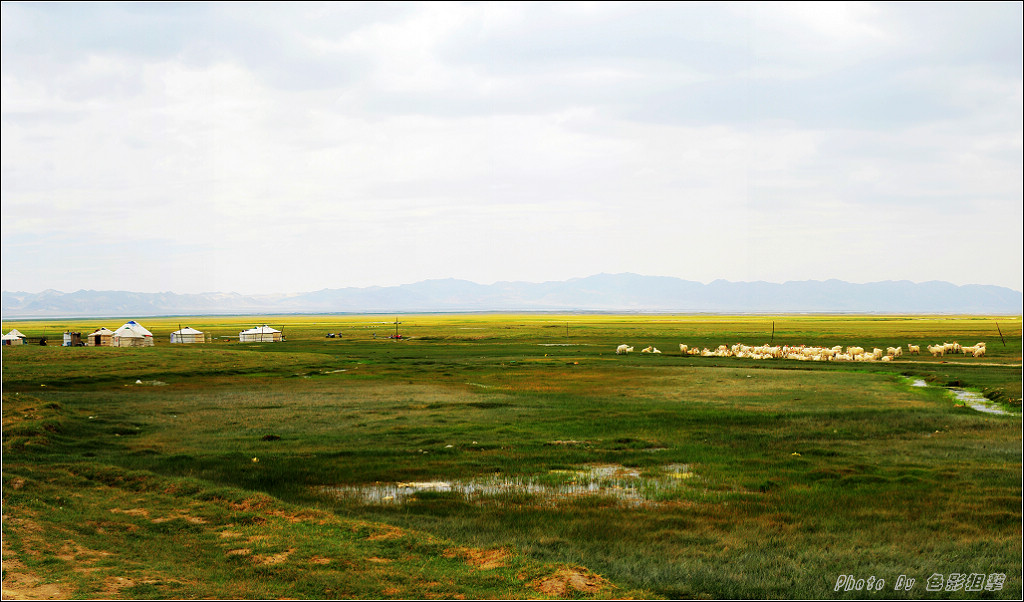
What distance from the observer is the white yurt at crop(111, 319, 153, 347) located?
69500 millimetres

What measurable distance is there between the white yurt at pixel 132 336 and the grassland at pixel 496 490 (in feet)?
115

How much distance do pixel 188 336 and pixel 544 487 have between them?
7383 centimetres

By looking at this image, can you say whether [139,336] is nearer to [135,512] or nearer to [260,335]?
[260,335]

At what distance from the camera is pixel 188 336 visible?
79875 millimetres

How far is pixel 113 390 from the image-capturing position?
114 feet

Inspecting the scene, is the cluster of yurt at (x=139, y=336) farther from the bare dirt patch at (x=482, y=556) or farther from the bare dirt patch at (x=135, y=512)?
the bare dirt patch at (x=482, y=556)

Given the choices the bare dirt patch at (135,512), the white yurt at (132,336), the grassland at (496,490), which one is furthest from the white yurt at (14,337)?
the bare dirt patch at (135,512)

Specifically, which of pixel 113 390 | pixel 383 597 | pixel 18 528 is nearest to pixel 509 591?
pixel 383 597

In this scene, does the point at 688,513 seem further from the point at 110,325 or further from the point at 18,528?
the point at 110,325

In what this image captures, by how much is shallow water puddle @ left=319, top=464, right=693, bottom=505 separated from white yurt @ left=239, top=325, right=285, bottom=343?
6344 centimetres

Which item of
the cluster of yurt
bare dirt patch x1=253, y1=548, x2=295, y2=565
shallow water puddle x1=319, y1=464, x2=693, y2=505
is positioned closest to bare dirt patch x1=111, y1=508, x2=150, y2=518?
shallow water puddle x1=319, y1=464, x2=693, y2=505

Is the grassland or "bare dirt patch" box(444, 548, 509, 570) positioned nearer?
the grassland

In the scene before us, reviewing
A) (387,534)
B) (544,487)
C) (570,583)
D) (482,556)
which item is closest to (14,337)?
(544,487)

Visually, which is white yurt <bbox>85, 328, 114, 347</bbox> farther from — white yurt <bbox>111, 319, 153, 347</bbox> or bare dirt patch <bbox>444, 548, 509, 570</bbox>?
bare dirt patch <bbox>444, 548, 509, 570</bbox>
